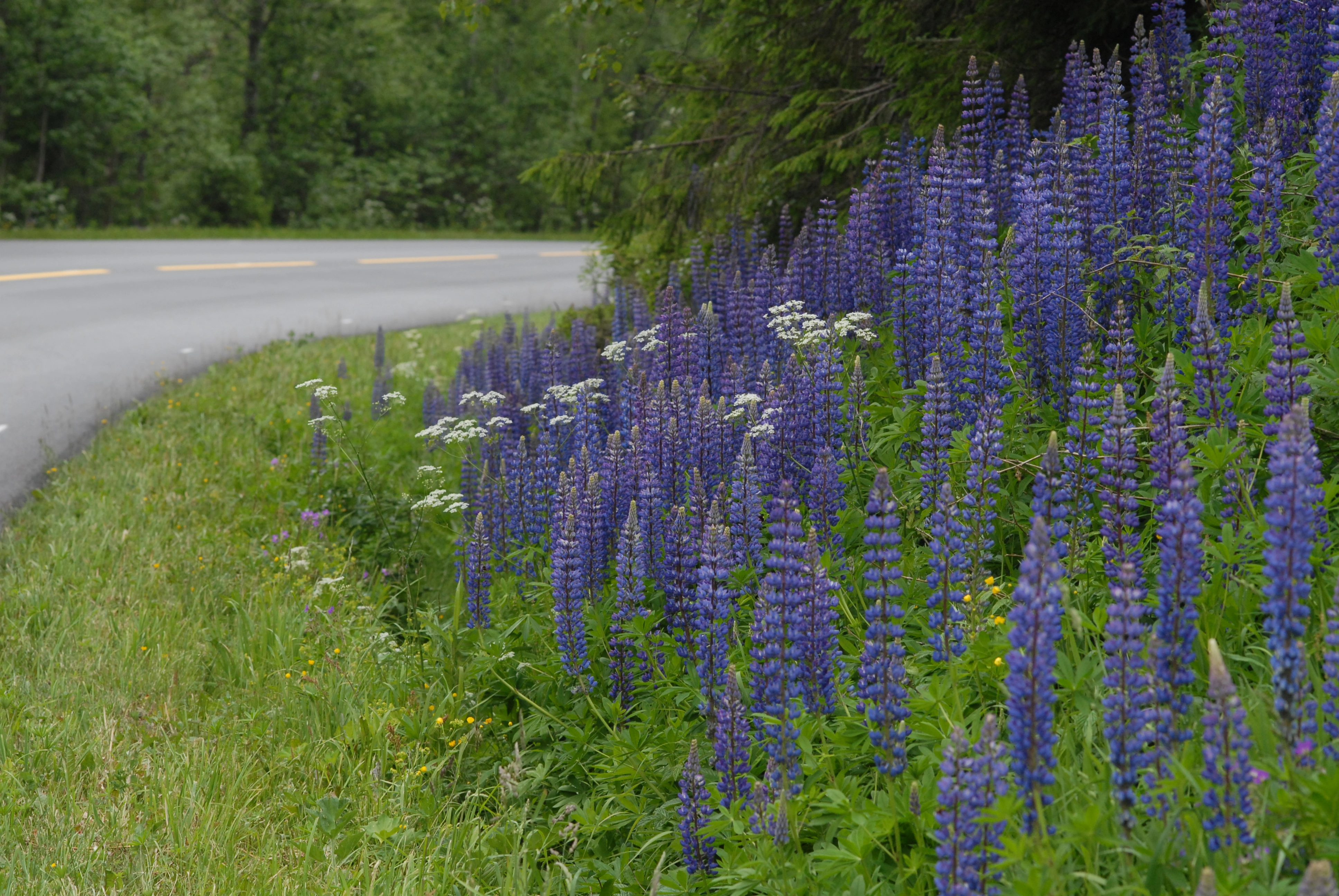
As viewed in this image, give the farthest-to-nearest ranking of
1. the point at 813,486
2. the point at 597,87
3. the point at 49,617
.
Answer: the point at 597,87 → the point at 49,617 → the point at 813,486

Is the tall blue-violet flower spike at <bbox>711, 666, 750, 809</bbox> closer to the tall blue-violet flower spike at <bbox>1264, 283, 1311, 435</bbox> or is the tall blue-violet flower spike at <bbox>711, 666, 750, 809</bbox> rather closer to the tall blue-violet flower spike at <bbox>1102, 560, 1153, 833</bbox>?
the tall blue-violet flower spike at <bbox>1102, 560, 1153, 833</bbox>

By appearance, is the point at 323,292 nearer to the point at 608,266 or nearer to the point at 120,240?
the point at 608,266

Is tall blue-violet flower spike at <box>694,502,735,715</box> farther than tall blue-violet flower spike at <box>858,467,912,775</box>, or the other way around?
tall blue-violet flower spike at <box>694,502,735,715</box>

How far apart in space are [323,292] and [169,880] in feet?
44.5

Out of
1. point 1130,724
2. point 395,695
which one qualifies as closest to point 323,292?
point 395,695

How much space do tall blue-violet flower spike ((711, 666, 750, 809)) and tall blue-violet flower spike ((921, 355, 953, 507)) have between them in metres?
1.25

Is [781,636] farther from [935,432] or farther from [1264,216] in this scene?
[1264,216]

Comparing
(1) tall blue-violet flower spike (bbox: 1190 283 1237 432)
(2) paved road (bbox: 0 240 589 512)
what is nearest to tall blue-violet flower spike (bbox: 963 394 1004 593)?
(1) tall blue-violet flower spike (bbox: 1190 283 1237 432)

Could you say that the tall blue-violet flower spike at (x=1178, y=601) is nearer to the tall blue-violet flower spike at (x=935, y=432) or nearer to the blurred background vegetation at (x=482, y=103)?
the tall blue-violet flower spike at (x=935, y=432)

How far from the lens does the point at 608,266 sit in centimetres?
1091

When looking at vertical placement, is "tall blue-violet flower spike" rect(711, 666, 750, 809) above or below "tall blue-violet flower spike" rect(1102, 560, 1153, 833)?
below

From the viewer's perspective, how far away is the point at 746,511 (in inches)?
161

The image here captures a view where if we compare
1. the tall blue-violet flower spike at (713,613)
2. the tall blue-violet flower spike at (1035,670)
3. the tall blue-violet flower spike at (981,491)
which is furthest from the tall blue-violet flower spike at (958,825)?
the tall blue-violet flower spike at (713,613)

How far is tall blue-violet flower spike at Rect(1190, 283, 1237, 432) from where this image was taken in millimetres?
3611
